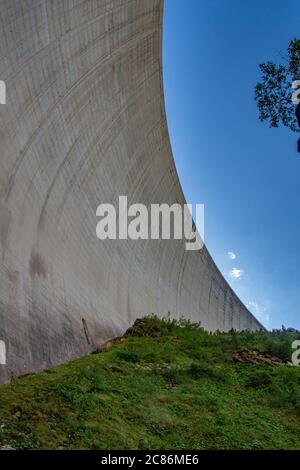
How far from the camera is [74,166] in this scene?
7742 mm

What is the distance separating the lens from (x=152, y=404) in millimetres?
4812

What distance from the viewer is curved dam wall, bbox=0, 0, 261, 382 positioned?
5789 mm

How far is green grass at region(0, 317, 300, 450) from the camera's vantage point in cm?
388

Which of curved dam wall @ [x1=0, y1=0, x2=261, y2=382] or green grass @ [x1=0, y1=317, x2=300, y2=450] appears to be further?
curved dam wall @ [x1=0, y1=0, x2=261, y2=382]

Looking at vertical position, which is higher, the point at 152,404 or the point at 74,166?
the point at 74,166

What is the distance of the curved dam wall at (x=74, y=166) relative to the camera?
5.79 meters

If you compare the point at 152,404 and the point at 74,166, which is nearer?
the point at 152,404

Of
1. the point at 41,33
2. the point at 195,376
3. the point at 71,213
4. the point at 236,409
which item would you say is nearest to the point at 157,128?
the point at 71,213

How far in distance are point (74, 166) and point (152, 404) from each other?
400 centimetres

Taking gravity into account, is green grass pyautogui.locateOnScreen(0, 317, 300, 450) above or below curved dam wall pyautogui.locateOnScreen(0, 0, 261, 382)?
below

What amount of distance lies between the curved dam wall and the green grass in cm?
80

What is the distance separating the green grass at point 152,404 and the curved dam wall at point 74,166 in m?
0.80

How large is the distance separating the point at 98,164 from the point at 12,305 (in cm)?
357

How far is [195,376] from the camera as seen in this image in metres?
6.18
